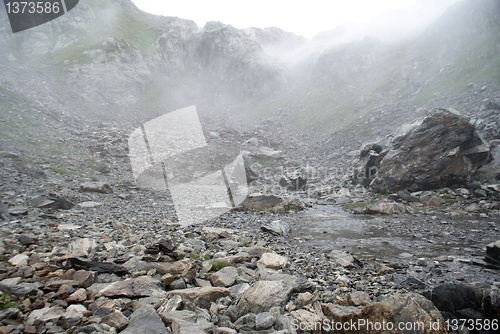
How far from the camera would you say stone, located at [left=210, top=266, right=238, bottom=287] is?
614cm

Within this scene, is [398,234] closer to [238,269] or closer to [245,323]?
[238,269]

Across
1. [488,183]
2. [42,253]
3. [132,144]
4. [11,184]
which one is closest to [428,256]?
[42,253]

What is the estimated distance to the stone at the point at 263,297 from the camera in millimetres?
5125

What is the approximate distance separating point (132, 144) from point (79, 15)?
158ft

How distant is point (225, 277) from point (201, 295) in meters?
1.15

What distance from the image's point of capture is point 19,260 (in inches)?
233

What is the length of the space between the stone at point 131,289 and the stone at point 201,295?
0.32 metres

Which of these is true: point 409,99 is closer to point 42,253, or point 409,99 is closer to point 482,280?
point 482,280

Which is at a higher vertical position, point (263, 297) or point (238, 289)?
point (263, 297)

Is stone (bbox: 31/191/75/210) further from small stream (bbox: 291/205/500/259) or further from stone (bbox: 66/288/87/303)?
small stream (bbox: 291/205/500/259)

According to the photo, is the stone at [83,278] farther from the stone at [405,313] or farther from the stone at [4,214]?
the stone at [4,214]

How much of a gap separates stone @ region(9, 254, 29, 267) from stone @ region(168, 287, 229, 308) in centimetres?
324

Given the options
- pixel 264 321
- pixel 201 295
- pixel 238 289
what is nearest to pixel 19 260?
pixel 201 295

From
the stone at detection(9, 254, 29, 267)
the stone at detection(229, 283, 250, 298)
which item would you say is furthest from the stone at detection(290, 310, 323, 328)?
the stone at detection(9, 254, 29, 267)
